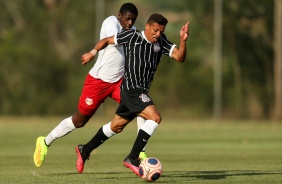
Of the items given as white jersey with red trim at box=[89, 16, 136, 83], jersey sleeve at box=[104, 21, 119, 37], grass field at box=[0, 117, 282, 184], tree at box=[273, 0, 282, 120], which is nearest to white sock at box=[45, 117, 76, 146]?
grass field at box=[0, 117, 282, 184]

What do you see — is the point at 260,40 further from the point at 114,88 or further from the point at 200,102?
the point at 114,88

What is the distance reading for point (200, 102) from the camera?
156ft

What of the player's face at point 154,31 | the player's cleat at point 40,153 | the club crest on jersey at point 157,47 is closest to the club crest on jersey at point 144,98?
the club crest on jersey at point 157,47

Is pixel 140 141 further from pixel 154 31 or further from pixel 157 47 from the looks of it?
pixel 154 31

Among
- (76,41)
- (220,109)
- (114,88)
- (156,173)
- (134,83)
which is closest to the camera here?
(156,173)

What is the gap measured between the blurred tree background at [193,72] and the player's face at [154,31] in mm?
33778

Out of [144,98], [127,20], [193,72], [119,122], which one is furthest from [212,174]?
[193,72]

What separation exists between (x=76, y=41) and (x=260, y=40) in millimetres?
10621

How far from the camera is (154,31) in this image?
12.8 metres

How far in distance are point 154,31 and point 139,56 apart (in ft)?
1.43

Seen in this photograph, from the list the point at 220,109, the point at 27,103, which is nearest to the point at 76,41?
the point at 27,103

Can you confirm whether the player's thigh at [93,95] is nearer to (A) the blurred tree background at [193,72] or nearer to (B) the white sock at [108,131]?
(B) the white sock at [108,131]

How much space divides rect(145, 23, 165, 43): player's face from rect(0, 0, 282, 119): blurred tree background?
33778 mm

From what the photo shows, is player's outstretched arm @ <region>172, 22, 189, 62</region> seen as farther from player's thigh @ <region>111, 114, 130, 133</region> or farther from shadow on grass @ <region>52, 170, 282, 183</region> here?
shadow on grass @ <region>52, 170, 282, 183</region>
